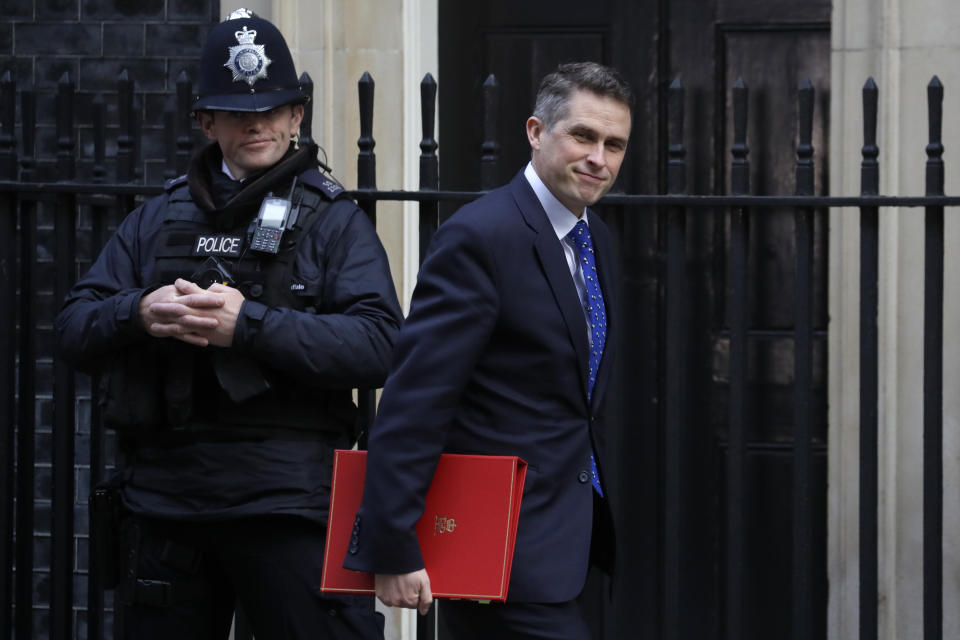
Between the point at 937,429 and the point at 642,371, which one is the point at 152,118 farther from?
the point at 937,429

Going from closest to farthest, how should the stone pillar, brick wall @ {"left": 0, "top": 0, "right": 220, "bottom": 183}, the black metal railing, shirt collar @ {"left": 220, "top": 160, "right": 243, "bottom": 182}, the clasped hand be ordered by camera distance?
the clasped hand → shirt collar @ {"left": 220, "top": 160, "right": 243, "bottom": 182} → the black metal railing → the stone pillar → brick wall @ {"left": 0, "top": 0, "right": 220, "bottom": 183}

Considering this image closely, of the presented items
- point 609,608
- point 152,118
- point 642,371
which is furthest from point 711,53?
point 609,608

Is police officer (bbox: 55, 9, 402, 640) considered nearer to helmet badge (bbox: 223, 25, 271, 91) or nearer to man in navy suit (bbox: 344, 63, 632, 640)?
helmet badge (bbox: 223, 25, 271, 91)

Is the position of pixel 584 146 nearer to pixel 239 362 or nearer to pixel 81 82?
pixel 239 362

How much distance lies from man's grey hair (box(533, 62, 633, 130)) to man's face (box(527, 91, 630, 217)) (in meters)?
0.01

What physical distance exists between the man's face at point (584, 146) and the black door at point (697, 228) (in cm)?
Answer: 253

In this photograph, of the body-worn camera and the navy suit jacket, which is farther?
the body-worn camera

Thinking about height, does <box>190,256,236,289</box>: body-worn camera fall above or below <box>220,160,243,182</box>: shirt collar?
below

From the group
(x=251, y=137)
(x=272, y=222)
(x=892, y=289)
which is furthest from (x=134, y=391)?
(x=892, y=289)

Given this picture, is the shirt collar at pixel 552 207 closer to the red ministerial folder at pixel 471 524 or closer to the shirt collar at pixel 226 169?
the red ministerial folder at pixel 471 524

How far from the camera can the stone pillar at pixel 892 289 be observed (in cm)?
497

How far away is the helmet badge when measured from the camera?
11.6ft

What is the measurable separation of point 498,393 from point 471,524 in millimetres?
254

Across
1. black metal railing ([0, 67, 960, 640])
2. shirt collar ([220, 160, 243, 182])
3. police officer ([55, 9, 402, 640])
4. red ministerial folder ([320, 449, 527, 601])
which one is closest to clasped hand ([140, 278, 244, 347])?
police officer ([55, 9, 402, 640])
